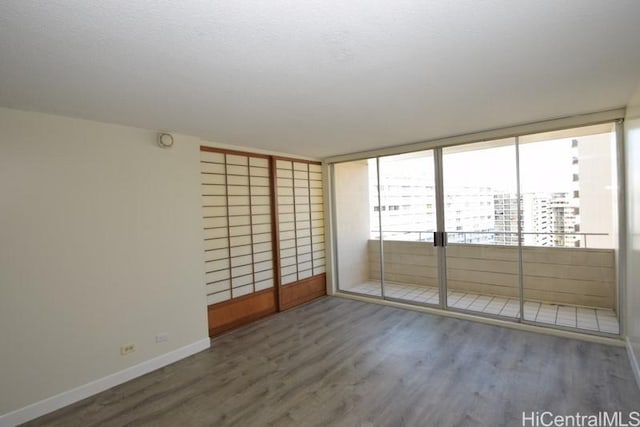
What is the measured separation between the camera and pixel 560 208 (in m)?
3.80

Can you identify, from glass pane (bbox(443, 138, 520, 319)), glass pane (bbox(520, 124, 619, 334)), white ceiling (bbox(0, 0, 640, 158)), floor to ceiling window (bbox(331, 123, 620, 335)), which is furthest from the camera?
glass pane (bbox(443, 138, 520, 319))

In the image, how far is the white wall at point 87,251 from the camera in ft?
7.52

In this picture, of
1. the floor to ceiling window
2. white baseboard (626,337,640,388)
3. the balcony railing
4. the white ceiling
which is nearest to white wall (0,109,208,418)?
the white ceiling

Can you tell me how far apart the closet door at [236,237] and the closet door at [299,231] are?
229 mm

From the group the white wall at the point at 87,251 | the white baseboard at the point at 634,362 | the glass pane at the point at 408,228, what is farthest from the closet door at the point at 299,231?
the white baseboard at the point at 634,362

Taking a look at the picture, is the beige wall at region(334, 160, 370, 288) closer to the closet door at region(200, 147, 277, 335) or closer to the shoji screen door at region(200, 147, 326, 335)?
the shoji screen door at region(200, 147, 326, 335)

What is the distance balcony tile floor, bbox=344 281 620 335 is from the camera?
3549 mm

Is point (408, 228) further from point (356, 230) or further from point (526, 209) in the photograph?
point (526, 209)

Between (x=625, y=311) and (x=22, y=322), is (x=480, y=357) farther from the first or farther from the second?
(x=22, y=322)

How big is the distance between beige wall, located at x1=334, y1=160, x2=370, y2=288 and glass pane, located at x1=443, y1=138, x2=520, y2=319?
148cm

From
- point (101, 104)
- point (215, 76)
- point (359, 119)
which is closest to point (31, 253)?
point (101, 104)

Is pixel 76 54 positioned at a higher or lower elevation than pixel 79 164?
higher

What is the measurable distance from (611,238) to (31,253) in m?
5.75

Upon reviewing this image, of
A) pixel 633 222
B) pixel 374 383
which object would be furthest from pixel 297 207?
pixel 633 222
